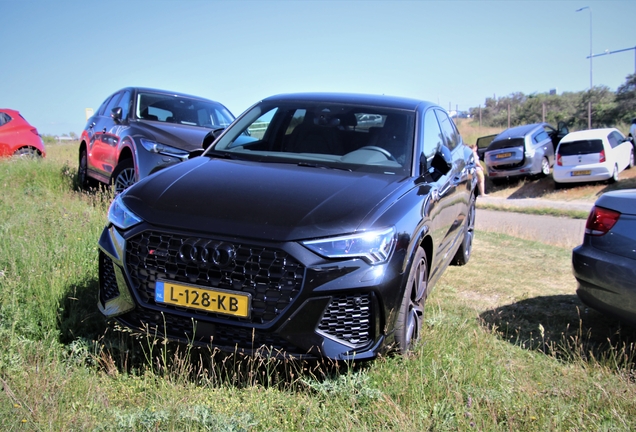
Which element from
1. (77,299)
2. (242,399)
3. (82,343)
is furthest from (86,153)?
(242,399)

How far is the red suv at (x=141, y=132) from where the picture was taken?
24.3ft

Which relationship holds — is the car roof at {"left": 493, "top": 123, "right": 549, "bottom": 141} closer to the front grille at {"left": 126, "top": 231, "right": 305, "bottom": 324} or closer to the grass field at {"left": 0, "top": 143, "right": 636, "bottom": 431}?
the grass field at {"left": 0, "top": 143, "right": 636, "bottom": 431}

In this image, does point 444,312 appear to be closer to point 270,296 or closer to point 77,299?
point 270,296

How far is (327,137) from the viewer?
4.73 metres

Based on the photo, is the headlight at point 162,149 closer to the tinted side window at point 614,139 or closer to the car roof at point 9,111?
the car roof at point 9,111

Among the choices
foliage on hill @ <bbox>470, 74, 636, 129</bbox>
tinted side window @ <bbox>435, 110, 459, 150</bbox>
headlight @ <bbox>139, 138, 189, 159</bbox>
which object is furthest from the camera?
foliage on hill @ <bbox>470, 74, 636, 129</bbox>

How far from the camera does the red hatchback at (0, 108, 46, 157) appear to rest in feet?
46.8

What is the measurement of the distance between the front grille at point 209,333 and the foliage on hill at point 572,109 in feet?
93.3

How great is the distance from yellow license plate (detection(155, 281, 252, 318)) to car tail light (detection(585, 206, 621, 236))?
2.88m

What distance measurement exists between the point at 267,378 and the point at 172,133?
192 inches

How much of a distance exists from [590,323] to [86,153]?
24.7ft

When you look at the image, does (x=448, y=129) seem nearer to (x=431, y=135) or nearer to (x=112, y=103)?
(x=431, y=135)

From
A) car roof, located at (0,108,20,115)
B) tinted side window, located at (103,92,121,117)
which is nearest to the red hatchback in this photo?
car roof, located at (0,108,20,115)

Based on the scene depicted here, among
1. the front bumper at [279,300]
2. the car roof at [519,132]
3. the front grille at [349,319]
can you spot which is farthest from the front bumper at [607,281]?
the car roof at [519,132]
